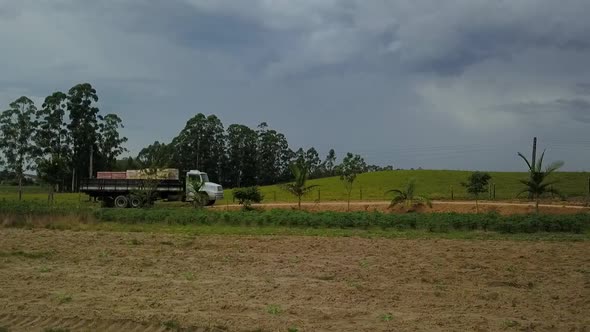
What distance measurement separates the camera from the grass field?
51.9m

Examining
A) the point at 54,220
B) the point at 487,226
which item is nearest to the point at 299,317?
the point at 487,226

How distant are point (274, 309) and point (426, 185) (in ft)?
187

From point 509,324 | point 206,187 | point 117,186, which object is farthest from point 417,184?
point 509,324

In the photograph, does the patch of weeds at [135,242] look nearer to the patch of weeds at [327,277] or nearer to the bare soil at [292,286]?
the bare soil at [292,286]

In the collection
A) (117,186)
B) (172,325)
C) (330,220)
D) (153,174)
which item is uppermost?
(153,174)

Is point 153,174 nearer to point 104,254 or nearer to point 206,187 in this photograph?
point 206,187

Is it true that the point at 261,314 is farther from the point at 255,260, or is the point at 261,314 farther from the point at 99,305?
the point at 255,260

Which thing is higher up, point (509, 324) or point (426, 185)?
point (426, 185)

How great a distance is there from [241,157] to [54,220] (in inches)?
2921

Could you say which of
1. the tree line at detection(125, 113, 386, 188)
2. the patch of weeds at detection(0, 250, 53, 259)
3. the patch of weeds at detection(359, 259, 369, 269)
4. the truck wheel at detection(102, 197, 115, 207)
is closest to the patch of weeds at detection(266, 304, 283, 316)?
the patch of weeds at detection(359, 259, 369, 269)

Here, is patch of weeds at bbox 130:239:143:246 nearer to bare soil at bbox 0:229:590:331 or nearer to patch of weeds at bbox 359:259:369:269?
bare soil at bbox 0:229:590:331

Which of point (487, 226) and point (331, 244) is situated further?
point (487, 226)

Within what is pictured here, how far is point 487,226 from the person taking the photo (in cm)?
2381

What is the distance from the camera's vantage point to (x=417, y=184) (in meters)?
59.0
